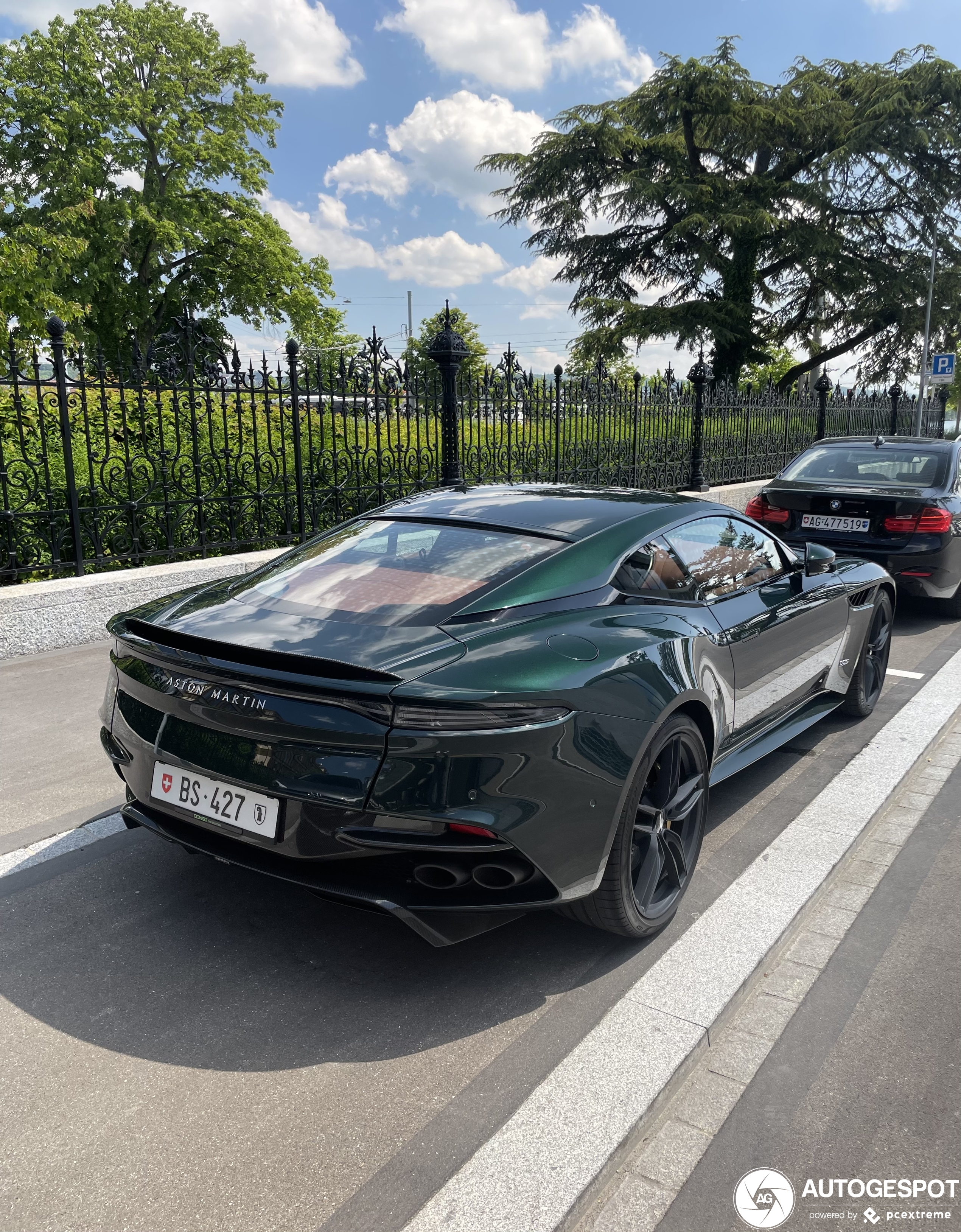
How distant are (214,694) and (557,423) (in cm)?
934

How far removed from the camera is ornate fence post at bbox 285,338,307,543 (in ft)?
27.4

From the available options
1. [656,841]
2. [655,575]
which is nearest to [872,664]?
[655,575]

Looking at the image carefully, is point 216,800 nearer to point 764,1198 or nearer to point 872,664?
point 764,1198

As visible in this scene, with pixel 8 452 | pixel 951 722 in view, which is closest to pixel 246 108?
pixel 8 452

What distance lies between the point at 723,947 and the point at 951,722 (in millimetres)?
3157

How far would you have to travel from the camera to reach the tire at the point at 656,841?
2.71m

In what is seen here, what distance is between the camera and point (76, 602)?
22.0 ft

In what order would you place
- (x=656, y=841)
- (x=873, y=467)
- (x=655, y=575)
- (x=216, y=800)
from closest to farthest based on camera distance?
(x=216, y=800) < (x=656, y=841) < (x=655, y=575) < (x=873, y=467)

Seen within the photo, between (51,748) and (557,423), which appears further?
(557,423)

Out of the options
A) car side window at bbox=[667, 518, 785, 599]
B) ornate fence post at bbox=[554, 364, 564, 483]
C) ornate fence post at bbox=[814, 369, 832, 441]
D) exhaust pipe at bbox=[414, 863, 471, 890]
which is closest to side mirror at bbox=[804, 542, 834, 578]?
car side window at bbox=[667, 518, 785, 599]

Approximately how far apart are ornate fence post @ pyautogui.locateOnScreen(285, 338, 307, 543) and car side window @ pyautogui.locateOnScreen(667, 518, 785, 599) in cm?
527

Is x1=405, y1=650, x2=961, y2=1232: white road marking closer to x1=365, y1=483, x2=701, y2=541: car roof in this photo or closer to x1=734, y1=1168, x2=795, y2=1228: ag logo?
x1=734, y1=1168, x2=795, y2=1228: ag logo

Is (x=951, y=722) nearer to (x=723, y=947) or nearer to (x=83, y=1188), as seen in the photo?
(x=723, y=947)

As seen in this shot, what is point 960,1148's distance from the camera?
214 centimetres
